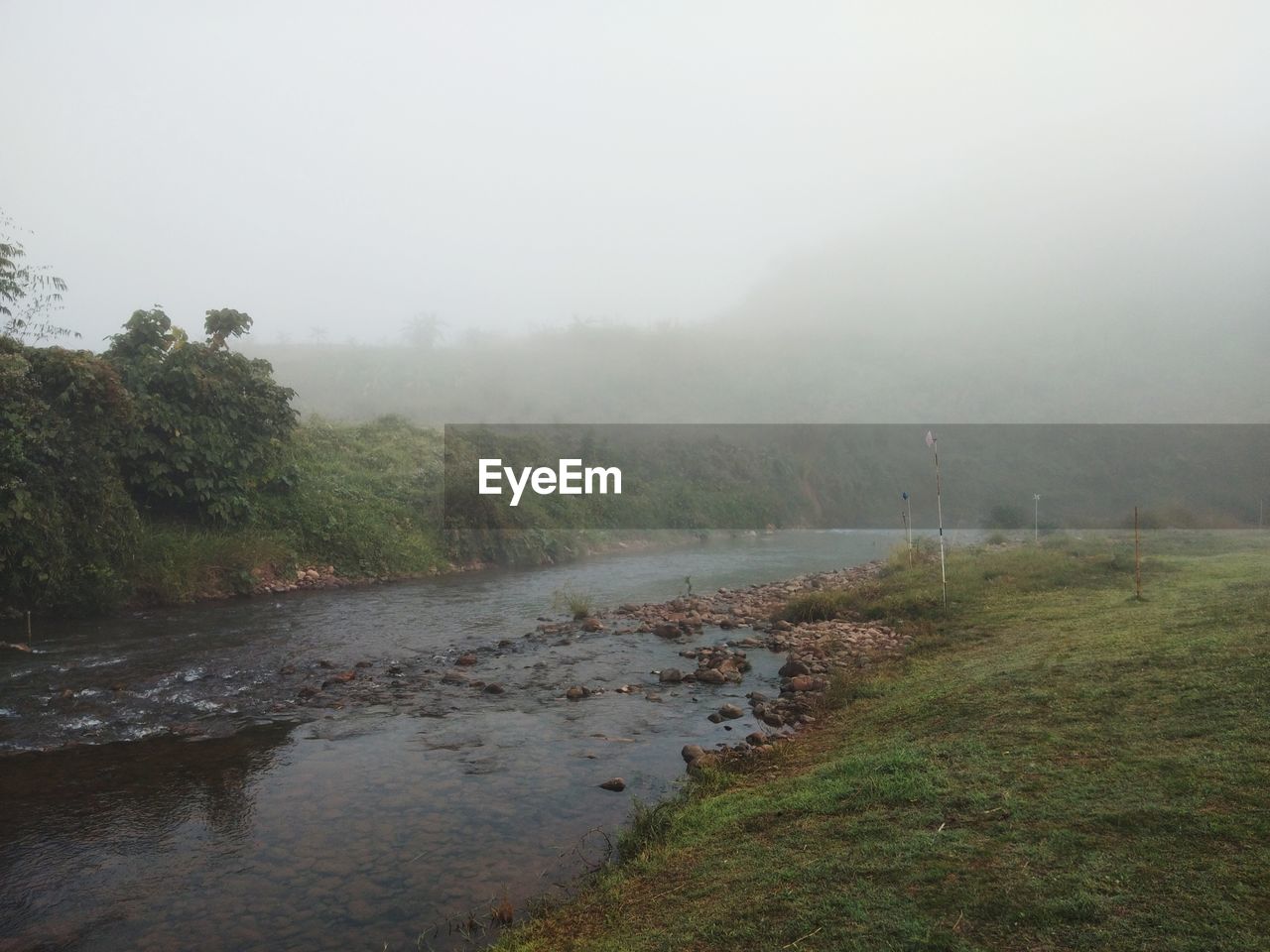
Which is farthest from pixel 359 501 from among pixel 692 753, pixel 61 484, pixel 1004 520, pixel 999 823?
pixel 1004 520

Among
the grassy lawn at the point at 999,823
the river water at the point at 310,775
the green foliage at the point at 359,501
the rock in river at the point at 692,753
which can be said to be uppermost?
the green foliage at the point at 359,501

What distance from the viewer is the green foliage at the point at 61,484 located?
17078 mm

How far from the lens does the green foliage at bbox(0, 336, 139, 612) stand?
17078 mm

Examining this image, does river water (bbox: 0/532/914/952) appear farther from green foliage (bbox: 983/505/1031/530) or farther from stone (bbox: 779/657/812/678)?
green foliage (bbox: 983/505/1031/530)

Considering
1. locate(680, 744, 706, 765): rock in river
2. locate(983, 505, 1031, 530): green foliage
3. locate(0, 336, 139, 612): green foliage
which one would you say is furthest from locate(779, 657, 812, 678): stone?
locate(983, 505, 1031, 530): green foliage

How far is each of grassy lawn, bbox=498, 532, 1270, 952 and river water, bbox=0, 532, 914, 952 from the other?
4.32 ft

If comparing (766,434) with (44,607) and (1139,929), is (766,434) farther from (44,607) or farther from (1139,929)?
(1139,929)

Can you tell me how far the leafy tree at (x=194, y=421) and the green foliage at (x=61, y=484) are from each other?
→ 1796 mm

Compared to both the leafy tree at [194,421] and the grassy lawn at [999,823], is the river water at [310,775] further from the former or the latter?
the leafy tree at [194,421]

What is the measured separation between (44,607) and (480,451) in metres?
24.8

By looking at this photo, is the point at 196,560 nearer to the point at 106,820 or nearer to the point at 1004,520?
the point at 106,820

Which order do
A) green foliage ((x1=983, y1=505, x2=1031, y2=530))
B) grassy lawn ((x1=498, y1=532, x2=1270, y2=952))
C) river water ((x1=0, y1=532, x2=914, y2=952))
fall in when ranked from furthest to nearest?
green foliage ((x1=983, y1=505, x2=1031, y2=530))
river water ((x1=0, y1=532, x2=914, y2=952))
grassy lawn ((x1=498, y1=532, x2=1270, y2=952))

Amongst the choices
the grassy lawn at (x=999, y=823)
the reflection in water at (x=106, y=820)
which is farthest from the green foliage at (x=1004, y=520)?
the reflection in water at (x=106, y=820)

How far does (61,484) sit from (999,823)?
70.4 ft
